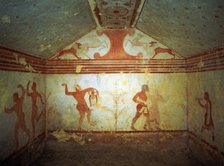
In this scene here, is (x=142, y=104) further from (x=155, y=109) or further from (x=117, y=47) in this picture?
(x=117, y=47)

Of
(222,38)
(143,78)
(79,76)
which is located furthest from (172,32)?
(79,76)

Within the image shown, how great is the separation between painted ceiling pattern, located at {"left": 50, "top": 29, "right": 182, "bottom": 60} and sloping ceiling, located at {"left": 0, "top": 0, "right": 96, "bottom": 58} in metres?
0.44

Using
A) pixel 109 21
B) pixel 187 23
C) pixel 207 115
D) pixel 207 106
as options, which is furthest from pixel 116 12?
pixel 207 115

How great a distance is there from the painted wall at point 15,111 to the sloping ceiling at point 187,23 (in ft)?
7.26

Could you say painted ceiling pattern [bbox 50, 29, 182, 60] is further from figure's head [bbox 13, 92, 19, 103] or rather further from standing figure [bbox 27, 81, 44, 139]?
figure's head [bbox 13, 92, 19, 103]

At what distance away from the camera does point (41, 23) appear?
277 cm

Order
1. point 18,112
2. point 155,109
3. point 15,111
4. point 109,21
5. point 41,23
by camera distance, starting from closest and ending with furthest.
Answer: point 41,23 → point 15,111 → point 18,112 → point 109,21 → point 155,109

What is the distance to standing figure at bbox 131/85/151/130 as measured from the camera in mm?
4496

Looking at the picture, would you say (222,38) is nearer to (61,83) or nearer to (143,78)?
(143,78)

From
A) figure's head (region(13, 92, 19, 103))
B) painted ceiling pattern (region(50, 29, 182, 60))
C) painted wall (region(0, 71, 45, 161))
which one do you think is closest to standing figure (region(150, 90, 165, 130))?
painted ceiling pattern (region(50, 29, 182, 60))

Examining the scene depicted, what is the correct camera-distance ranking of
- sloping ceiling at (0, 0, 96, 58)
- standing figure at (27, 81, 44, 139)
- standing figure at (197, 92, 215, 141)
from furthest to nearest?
standing figure at (27, 81, 44, 139) → standing figure at (197, 92, 215, 141) → sloping ceiling at (0, 0, 96, 58)

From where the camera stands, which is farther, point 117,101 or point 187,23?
point 117,101

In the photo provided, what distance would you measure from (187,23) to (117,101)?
7.41 feet

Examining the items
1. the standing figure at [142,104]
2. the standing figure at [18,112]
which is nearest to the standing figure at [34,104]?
the standing figure at [18,112]
